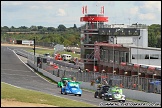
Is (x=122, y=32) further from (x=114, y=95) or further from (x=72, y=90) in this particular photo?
(x=114, y=95)

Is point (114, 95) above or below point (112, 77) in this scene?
below

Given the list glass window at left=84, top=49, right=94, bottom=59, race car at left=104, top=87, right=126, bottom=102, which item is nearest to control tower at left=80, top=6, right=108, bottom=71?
glass window at left=84, top=49, right=94, bottom=59

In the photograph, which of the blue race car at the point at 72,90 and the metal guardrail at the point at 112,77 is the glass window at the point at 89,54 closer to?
the metal guardrail at the point at 112,77

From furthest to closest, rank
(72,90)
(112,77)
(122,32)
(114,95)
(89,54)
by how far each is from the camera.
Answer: (89,54) < (122,32) < (112,77) < (72,90) < (114,95)

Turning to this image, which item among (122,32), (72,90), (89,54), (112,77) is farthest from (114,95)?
(122,32)

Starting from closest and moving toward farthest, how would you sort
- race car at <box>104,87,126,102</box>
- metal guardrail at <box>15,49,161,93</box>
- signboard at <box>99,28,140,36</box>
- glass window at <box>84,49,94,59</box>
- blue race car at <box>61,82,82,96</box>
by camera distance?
race car at <box>104,87,126,102</box>
metal guardrail at <box>15,49,161,93</box>
blue race car at <box>61,82,82,96</box>
signboard at <box>99,28,140,36</box>
glass window at <box>84,49,94,59</box>

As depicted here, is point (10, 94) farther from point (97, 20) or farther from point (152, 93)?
point (97, 20)

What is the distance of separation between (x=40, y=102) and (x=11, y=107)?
16.9ft

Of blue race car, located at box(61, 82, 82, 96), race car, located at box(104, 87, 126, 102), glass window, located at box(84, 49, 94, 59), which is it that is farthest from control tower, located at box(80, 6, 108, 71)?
race car, located at box(104, 87, 126, 102)

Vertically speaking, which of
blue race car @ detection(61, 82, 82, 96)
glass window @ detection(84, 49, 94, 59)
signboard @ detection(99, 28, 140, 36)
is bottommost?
blue race car @ detection(61, 82, 82, 96)

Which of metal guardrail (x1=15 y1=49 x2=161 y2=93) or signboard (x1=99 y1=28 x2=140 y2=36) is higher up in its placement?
signboard (x1=99 y1=28 x2=140 y2=36)

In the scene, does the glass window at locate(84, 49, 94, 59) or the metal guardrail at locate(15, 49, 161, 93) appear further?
the glass window at locate(84, 49, 94, 59)

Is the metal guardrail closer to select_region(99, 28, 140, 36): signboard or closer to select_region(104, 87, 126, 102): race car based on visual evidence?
select_region(104, 87, 126, 102): race car

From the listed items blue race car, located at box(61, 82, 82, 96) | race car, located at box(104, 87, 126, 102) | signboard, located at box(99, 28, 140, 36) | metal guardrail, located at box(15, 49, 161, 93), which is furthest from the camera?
signboard, located at box(99, 28, 140, 36)
